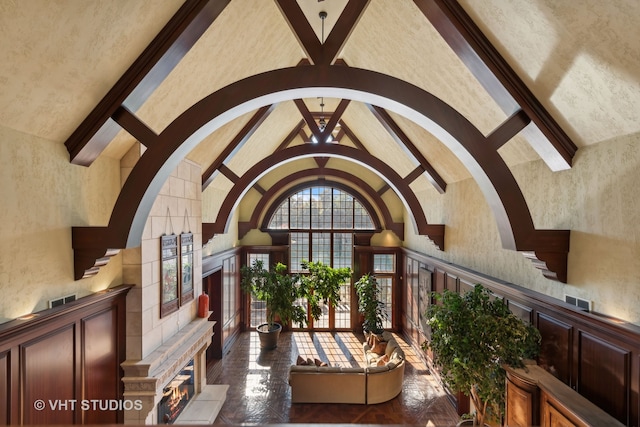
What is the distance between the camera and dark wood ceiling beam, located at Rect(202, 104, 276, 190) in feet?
17.4

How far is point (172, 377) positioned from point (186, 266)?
161 cm

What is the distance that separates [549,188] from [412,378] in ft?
15.8

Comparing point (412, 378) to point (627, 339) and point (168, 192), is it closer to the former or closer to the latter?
point (627, 339)

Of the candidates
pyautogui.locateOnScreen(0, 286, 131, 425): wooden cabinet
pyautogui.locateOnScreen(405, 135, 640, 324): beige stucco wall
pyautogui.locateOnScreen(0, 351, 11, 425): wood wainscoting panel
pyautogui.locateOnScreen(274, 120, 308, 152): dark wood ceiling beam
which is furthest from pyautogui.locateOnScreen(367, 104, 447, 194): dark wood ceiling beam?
pyautogui.locateOnScreen(0, 351, 11, 425): wood wainscoting panel

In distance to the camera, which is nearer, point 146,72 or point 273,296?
point 146,72

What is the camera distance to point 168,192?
460 cm

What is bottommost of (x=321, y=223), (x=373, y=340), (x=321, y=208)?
(x=373, y=340)

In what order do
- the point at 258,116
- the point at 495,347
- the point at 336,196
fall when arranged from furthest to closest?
1. the point at 336,196
2. the point at 258,116
3. the point at 495,347

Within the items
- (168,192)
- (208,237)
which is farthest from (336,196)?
(168,192)

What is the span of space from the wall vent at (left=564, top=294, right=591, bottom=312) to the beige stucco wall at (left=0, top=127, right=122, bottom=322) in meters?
4.75

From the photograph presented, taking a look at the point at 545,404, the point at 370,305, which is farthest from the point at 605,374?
the point at 370,305

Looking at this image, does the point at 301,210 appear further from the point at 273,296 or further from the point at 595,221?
the point at 595,221

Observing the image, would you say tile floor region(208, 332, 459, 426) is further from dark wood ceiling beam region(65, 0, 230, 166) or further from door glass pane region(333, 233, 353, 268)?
dark wood ceiling beam region(65, 0, 230, 166)

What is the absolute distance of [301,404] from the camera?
225 inches
